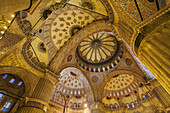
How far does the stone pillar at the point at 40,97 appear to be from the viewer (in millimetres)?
6643

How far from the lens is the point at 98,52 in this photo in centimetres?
1641

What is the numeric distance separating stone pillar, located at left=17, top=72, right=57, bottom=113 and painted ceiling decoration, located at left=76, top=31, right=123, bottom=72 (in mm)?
6662

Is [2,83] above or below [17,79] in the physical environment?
below

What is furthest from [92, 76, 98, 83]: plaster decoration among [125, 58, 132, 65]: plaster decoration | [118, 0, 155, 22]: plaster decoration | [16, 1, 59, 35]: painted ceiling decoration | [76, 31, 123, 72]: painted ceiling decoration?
[118, 0, 155, 22]: plaster decoration

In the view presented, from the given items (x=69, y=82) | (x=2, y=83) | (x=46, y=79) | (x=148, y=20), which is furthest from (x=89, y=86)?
(x=148, y=20)

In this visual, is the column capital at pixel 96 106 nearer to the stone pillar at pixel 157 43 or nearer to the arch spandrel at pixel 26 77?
the arch spandrel at pixel 26 77

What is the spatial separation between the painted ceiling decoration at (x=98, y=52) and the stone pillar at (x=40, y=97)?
6.66 meters

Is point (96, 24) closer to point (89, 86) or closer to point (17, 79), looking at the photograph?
point (89, 86)

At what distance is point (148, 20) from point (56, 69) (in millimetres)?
8654

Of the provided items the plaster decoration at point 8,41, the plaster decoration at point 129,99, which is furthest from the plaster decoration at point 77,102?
the plaster decoration at point 8,41

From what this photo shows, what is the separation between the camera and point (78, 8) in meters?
9.21

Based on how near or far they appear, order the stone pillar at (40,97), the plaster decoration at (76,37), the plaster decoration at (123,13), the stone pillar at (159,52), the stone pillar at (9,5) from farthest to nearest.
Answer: the plaster decoration at (76,37) → the stone pillar at (40,97) → the plaster decoration at (123,13) → the stone pillar at (159,52) → the stone pillar at (9,5)

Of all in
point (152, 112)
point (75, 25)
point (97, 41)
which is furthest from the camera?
point (97, 41)

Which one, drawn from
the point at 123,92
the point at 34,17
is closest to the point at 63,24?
the point at 34,17
